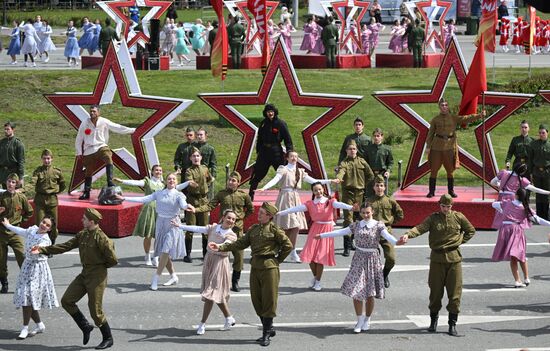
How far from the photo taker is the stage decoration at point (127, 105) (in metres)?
23.1

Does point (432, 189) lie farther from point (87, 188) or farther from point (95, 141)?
A: point (87, 188)

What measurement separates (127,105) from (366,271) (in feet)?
28.6

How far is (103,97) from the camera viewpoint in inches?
917

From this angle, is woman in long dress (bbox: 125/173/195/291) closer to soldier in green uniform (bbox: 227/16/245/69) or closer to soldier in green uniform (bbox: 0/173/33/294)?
soldier in green uniform (bbox: 0/173/33/294)

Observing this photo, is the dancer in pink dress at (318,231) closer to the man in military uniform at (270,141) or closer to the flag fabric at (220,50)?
the man in military uniform at (270,141)

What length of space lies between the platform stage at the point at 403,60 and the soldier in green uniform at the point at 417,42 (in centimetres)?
21

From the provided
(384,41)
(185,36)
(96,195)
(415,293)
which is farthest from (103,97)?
(384,41)

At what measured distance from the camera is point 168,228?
60.1 feet

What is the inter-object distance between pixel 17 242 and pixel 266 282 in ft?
14.2

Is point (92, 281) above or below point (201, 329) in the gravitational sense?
above

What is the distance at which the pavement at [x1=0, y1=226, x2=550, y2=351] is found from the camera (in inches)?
607

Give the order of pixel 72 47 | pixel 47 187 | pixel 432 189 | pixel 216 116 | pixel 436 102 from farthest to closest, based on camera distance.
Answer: pixel 72 47
pixel 216 116
pixel 436 102
pixel 432 189
pixel 47 187

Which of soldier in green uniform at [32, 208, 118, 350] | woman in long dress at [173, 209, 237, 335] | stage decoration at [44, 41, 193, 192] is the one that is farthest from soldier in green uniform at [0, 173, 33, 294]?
stage decoration at [44, 41, 193, 192]

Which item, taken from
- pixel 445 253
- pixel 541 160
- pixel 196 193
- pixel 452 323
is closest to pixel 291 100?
pixel 196 193
